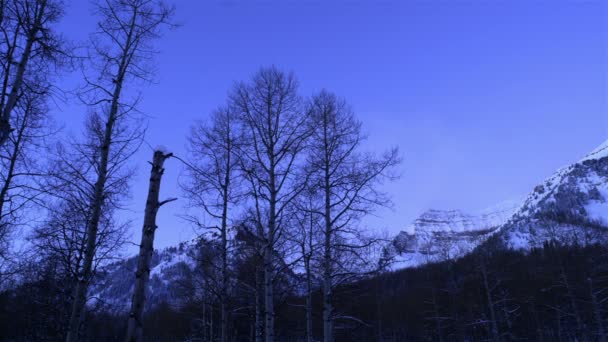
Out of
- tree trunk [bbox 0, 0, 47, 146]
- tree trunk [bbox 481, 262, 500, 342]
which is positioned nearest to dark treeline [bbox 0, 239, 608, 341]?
tree trunk [bbox 481, 262, 500, 342]

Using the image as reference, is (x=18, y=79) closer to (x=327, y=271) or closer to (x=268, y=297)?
(x=268, y=297)

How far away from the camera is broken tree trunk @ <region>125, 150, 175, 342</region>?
5.54 metres

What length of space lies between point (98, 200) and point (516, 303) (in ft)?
205

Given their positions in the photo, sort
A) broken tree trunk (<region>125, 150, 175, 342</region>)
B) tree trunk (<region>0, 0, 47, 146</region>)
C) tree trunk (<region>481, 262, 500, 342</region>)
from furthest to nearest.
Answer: tree trunk (<region>481, 262, 500, 342</region>) < tree trunk (<region>0, 0, 47, 146</region>) < broken tree trunk (<region>125, 150, 175, 342</region>)

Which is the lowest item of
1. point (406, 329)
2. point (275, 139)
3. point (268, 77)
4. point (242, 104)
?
point (406, 329)

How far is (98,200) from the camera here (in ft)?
32.2

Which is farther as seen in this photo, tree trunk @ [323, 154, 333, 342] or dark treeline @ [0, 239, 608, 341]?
dark treeline @ [0, 239, 608, 341]

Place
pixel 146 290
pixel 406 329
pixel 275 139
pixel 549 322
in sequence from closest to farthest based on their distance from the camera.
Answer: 1. pixel 146 290
2. pixel 275 139
3. pixel 549 322
4. pixel 406 329

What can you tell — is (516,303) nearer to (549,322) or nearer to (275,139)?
(549,322)

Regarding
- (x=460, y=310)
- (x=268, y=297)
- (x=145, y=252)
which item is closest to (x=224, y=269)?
(x=268, y=297)

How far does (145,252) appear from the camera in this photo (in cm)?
592

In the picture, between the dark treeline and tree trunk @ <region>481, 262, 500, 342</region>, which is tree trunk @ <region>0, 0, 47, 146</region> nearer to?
tree trunk @ <region>481, 262, 500, 342</region>

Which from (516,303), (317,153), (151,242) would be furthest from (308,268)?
(516,303)

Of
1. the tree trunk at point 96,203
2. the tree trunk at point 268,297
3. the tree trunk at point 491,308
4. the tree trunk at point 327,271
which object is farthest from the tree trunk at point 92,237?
the tree trunk at point 491,308
